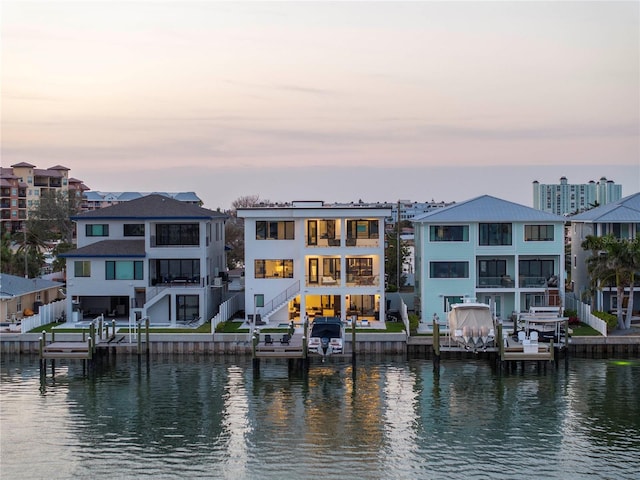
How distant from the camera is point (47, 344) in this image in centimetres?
4666

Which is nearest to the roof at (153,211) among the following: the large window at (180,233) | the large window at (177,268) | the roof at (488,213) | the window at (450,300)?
the large window at (180,233)

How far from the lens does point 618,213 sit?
54.4 metres

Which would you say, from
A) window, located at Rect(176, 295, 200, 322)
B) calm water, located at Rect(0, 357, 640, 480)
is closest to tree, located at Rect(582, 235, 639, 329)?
calm water, located at Rect(0, 357, 640, 480)

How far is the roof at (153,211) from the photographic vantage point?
53.5 m

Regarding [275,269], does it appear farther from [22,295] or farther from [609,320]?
[609,320]

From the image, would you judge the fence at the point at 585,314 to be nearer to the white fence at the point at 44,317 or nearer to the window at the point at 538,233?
the window at the point at 538,233

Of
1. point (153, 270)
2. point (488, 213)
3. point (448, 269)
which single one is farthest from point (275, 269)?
point (488, 213)

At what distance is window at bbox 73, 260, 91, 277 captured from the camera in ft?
175

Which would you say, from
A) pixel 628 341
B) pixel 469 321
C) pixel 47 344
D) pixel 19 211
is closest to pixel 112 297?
pixel 47 344

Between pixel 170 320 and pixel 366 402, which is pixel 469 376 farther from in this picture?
pixel 170 320

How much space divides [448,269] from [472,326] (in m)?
8.64

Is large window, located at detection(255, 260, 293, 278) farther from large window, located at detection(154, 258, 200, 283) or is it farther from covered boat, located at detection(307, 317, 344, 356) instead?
covered boat, located at detection(307, 317, 344, 356)

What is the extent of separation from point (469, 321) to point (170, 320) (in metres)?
19.8

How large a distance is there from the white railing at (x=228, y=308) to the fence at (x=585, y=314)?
2254 cm
